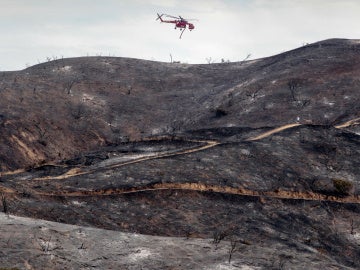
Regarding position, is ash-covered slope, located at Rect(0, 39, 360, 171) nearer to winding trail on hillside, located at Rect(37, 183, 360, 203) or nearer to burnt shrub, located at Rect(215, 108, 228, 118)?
burnt shrub, located at Rect(215, 108, 228, 118)

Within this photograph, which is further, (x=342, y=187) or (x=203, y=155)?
(x=203, y=155)

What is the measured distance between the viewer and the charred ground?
22.3 m

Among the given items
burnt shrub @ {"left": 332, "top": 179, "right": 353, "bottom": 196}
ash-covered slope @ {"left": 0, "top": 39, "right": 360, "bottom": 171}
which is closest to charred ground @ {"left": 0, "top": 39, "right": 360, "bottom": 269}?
burnt shrub @ {"left": 332, "top": 179, "right": 353, "bottom": 196}

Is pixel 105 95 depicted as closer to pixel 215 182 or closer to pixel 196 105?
pixel 196 105

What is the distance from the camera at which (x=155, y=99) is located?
191ft

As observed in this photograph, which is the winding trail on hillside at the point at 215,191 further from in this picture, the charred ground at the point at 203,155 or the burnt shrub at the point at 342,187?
the burnt shrub at the point at 342,187

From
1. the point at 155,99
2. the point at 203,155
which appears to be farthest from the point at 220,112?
the point at 203,155

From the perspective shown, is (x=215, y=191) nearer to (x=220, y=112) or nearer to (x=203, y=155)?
(x=203, y=155)

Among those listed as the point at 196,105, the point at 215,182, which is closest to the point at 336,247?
the point at 215,182

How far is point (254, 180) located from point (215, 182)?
2.32 m

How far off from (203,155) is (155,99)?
29.2m

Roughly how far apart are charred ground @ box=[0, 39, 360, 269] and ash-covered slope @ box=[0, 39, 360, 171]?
176 mm

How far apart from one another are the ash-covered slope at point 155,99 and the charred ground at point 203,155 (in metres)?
0.18

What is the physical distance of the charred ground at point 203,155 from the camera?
22.3m
